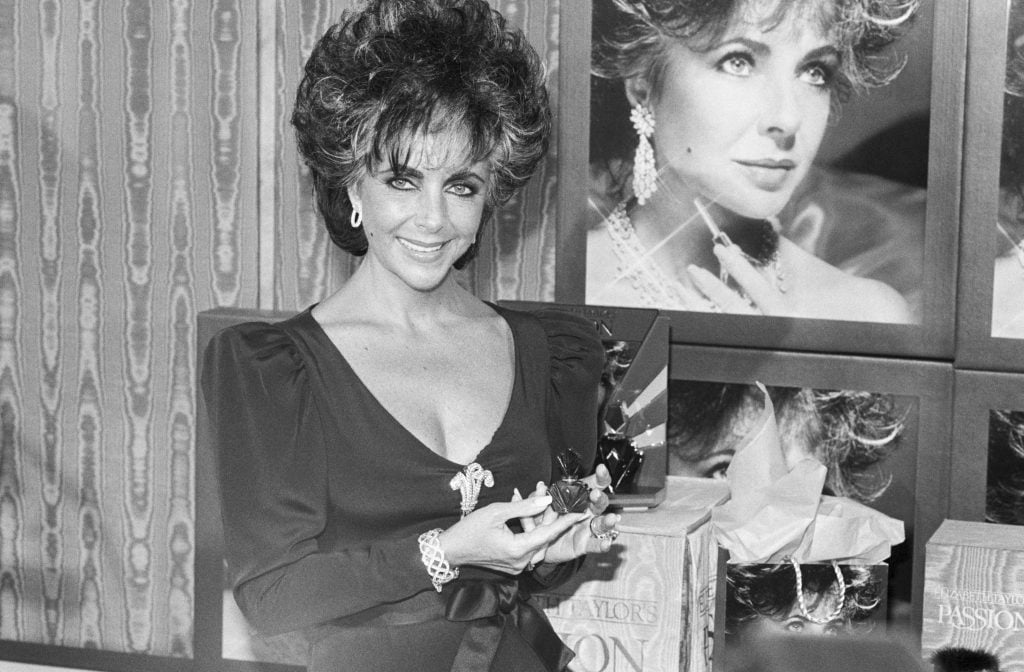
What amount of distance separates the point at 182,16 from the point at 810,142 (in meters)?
1.54

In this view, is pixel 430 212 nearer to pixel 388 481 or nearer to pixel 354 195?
pixel 354 195

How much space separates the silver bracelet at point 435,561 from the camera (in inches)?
66.6

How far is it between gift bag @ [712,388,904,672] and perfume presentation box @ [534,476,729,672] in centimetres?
10

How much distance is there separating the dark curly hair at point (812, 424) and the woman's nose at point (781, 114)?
1.78 ft

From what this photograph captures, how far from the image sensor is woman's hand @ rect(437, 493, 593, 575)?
64.9 inches

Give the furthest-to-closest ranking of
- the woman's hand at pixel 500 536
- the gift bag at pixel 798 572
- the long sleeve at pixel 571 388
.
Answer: the gift bag at pixel 798 572 → the long sleeve at pixel 571 388 → the woman's hand at pixel 500 536

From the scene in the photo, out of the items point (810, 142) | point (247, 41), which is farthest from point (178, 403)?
point (810, 142)

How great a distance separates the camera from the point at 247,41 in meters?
3.21

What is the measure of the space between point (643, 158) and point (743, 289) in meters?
0.36

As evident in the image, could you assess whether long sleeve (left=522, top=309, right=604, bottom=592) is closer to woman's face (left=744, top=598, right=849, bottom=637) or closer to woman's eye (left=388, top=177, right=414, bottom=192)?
woman's eye (left=388, top=177, right=414, bottom=192)

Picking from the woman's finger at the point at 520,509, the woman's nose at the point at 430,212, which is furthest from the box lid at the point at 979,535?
the woman's nose at the point at 430,212

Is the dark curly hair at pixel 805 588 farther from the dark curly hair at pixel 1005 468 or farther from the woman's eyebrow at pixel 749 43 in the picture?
the woman's eyebrow at pixel 749 43

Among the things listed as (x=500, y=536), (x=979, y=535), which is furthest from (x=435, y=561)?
(x=979, y=535)

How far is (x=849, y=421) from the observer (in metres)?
2.89
